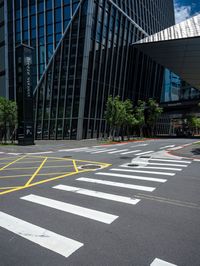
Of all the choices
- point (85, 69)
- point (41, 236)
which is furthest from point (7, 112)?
point (41, 236)

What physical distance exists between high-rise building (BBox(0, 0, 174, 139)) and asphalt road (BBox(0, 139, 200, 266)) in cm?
3096

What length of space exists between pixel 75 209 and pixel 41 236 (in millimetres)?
1735

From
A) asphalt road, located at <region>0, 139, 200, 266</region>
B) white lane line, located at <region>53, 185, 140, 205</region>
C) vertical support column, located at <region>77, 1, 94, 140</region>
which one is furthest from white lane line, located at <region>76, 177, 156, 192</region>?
vertical support column, located at <region>77, 1, 94, 140</region>

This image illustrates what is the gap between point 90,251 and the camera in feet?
14.5

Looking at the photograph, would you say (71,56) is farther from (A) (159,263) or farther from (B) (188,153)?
(A) (159,263)

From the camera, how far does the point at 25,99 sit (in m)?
32.4

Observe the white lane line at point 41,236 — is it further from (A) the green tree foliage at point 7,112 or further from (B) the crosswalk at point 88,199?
(A) the green tree foliage at point 7,112

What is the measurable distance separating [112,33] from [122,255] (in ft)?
153

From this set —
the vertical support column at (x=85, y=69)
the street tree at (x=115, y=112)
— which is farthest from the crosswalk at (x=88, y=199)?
the vertical support column at (x=85, y=69)

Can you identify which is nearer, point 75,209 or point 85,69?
point 75,209

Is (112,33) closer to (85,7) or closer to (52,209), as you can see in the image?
(85,7)

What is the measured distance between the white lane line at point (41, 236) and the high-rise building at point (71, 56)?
34076 millimetres

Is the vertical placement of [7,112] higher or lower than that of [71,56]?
lower

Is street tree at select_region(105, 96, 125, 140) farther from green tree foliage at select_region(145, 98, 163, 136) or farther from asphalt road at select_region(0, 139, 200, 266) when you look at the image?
asphalt road at select_region(0, 139, 200, 266)
